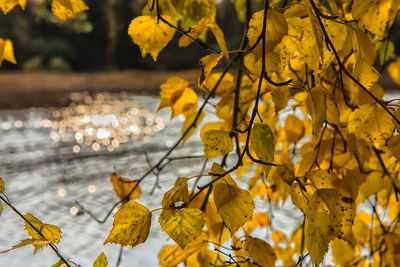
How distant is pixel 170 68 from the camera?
43.9 feet

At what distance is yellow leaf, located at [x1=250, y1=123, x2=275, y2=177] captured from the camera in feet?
1.03

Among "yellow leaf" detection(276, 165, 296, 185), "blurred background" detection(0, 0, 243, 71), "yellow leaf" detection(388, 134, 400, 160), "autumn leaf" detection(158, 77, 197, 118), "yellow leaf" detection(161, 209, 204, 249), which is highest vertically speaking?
"yellow leaf" detection(388, 134, 400, 160)

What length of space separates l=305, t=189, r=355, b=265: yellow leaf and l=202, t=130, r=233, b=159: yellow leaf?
77 mm

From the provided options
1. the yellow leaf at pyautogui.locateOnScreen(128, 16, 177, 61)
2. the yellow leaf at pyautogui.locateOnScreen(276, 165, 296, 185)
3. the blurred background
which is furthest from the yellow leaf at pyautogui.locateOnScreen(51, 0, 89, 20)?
the blurred background

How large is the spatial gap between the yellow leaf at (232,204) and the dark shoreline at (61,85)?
23.4 ft

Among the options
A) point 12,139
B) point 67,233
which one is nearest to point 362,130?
point 67,233

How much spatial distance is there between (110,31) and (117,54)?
740mm

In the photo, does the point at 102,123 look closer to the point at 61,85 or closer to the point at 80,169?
the point at 80,169

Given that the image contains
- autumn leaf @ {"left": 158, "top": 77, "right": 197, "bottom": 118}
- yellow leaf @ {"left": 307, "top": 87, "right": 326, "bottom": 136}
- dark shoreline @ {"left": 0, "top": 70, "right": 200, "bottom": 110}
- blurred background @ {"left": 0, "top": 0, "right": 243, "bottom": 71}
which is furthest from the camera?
blurred background @ {"left": 0, "top": 0, "right": 243, "bottom": 71}

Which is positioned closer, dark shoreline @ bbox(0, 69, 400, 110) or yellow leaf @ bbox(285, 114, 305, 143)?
yellow leaf @ bbox(285, 114, 305, 143)

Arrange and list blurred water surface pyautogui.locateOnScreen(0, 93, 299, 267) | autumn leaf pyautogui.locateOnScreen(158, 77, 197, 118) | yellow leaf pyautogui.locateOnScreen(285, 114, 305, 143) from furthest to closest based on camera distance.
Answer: blurred water surface pyautogui.locateOnScreen(0, 93, 299, 267), yellow leaf pyautogui.locateOnScreen(285, 114, 305, 143), autumn leaf pyautogui.locateOnScreen(158, 77, 197, 118)

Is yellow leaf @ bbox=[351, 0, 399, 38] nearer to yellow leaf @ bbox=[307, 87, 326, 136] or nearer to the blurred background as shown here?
yellow leaf @ bbox=[307, 87, 326, 136]

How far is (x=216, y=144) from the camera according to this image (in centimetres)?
33

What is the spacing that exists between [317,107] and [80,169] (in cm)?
350
